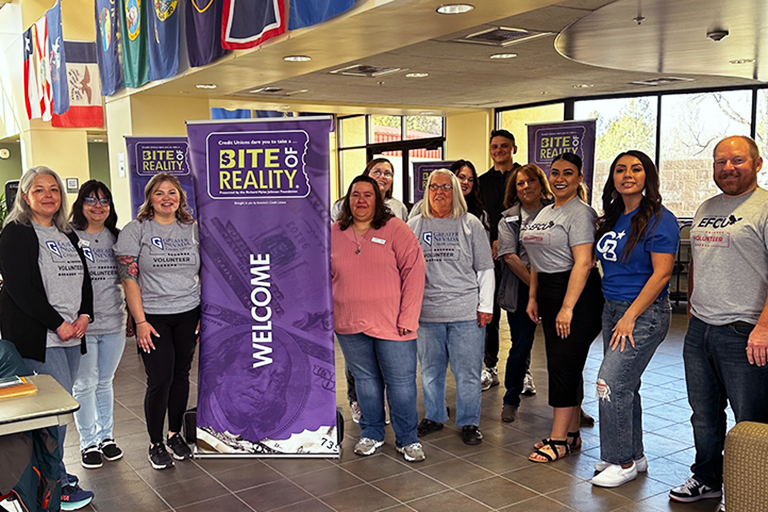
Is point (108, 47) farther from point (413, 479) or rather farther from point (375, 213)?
point (413, 479)

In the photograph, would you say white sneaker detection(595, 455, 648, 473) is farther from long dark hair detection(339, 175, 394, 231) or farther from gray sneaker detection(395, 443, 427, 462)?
long dark hair detection(339, 175, 394, 231)

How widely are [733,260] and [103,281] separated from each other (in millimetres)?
3074

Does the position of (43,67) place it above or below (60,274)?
above

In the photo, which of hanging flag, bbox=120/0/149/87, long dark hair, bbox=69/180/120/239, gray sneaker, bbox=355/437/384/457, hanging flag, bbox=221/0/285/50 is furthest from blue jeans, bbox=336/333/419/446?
hanging flag, bbox=120/0/149/87

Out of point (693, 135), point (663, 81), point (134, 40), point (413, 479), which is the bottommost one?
point (413, 479)

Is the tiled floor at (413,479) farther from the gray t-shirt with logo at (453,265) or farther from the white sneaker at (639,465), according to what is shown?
the gray t-shirt with logo at (453,265)

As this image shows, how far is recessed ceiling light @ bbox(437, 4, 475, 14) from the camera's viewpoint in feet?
14.3

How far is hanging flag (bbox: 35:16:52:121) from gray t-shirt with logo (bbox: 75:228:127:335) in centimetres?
826

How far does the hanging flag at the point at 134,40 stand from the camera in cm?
759

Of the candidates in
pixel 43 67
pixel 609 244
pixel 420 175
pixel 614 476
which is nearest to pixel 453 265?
pixel 609 244

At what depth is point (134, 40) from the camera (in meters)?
7.73

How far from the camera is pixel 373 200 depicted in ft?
12.4

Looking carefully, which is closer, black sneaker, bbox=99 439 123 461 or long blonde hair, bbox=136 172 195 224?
long blonde hair, bbox=136 172 195 224

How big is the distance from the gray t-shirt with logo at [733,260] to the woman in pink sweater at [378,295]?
141cm
